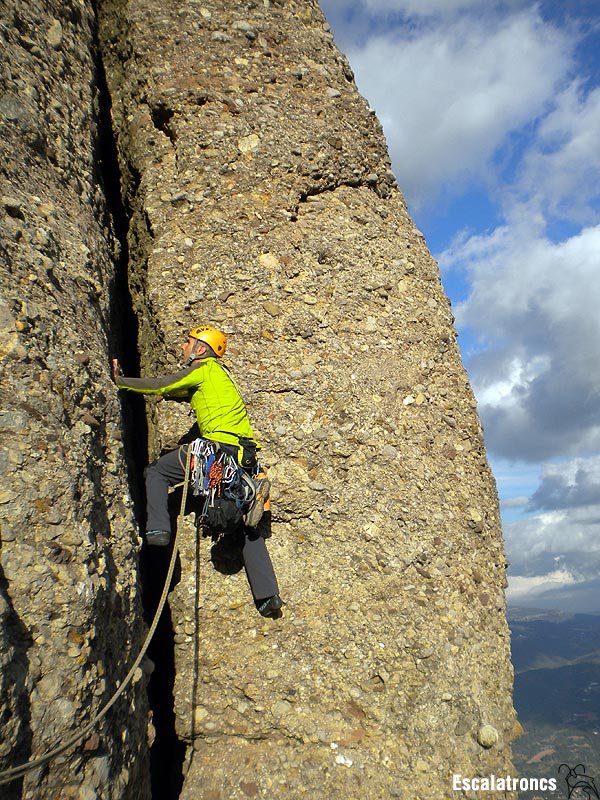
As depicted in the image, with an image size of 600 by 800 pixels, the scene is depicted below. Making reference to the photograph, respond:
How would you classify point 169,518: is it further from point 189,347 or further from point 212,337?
point 212,337

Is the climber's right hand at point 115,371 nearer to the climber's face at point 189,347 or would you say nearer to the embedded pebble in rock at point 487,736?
the climber's face at point 189,347

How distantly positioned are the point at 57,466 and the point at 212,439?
5.51 ft

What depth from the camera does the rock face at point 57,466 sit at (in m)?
4.00

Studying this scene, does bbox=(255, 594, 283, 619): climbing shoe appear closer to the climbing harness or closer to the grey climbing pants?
the grey climbing pants

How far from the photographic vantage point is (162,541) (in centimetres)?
570

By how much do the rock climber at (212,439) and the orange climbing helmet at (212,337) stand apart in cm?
19

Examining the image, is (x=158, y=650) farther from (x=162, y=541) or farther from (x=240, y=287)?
(x=240, y=287)

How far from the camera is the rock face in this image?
13.1ft

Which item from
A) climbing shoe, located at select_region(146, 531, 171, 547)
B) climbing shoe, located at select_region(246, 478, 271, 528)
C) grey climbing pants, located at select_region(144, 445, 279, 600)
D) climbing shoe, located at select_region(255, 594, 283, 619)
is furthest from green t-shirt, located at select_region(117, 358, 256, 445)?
climbing shoe, located at select_region(255, 594, 283, 619)

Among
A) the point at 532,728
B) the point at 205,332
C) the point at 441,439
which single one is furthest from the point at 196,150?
the point at 532,728

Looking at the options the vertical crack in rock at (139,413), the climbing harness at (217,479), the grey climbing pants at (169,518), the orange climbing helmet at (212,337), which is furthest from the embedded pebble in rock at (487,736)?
the orange climbing helmet at (212,337)

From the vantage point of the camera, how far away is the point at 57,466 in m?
4.59

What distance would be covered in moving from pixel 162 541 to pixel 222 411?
1.39 meters

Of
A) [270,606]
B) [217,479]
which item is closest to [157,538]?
[217,479]
